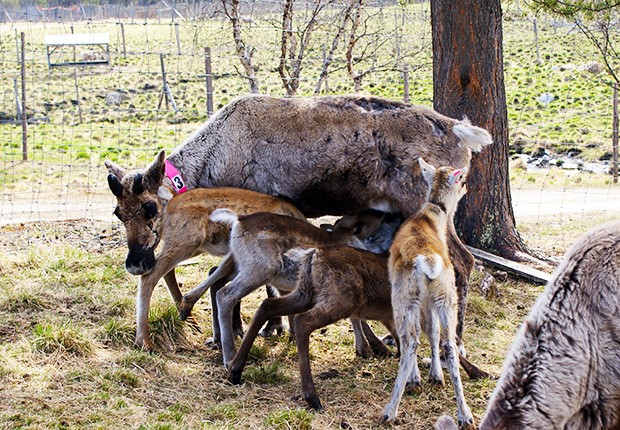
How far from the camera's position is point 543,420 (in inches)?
139

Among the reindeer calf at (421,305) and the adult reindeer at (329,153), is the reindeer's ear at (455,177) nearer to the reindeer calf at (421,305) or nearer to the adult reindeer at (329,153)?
the adult reindeer at (329,153)

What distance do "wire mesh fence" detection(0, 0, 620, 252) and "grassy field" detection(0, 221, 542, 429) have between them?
3.73 meters

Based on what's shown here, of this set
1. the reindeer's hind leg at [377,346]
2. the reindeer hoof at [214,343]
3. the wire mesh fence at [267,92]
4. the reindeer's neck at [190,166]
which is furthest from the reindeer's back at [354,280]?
the wire mesh fence at [267,92]

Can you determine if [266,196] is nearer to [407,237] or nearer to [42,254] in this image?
[407,237]

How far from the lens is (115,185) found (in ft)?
21.2

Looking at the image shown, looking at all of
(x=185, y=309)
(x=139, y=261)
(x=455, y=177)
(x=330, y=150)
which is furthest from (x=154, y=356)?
(x=455, y=177)

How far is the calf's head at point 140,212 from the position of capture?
6.47 m

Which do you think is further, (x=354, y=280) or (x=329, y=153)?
(x=329, y=153)

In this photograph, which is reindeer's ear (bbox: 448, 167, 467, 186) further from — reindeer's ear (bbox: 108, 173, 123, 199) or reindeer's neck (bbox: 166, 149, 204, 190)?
reindeer's ear (bbox: 108, 173, 123, 199)

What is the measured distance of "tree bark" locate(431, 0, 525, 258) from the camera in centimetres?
822

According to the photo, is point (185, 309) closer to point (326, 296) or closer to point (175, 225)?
point (175, 225)

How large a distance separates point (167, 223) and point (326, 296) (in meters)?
1.68

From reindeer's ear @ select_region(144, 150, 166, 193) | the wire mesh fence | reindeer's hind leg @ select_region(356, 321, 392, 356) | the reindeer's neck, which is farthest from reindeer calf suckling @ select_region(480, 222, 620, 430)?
the wire mesh fence

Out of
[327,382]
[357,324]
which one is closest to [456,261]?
[357,324]
